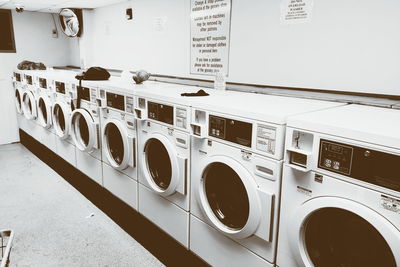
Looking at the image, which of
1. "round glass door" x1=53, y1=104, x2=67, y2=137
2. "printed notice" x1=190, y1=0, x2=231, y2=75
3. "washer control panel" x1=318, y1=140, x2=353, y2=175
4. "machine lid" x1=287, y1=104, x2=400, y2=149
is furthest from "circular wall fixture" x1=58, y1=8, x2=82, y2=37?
"washer control panel" x1=318, y1=140, x2=353, y2=175

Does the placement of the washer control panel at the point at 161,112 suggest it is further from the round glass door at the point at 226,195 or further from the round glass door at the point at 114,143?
the round glass door at the point at 114,143

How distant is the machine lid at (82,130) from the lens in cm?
321

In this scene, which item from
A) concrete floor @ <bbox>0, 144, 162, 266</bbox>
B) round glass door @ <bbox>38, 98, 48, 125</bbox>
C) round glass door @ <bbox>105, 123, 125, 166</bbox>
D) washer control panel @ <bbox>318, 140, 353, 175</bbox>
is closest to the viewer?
washer control panel @ <bbox>318, 140, 353, 175</bbox>

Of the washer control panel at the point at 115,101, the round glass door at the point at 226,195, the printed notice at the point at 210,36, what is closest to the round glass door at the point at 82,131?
the washer control panel at the point at 115,101

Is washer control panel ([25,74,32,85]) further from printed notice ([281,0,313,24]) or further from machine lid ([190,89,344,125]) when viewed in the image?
printed notice ([281,0,313,24])

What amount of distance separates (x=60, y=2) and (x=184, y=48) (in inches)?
79.5

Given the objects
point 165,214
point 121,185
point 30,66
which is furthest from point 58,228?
point 30,66

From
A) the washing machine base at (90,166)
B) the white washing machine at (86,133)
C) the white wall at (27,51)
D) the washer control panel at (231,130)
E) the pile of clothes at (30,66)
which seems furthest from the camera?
the white wall at (27,51)

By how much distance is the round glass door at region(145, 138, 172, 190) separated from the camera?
2.46 m

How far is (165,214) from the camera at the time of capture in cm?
245

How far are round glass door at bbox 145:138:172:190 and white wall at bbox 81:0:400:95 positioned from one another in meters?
0.85

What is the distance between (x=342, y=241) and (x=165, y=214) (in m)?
1.36

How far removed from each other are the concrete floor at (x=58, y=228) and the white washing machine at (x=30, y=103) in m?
0.96

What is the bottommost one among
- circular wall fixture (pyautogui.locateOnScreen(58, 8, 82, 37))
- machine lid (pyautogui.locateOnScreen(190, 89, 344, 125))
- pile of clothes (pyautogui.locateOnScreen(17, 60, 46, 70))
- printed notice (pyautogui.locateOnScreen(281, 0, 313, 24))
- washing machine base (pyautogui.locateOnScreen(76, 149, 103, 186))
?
washing machine base (pyautogui.locateOnScreen(76, 149, 103, 186))
